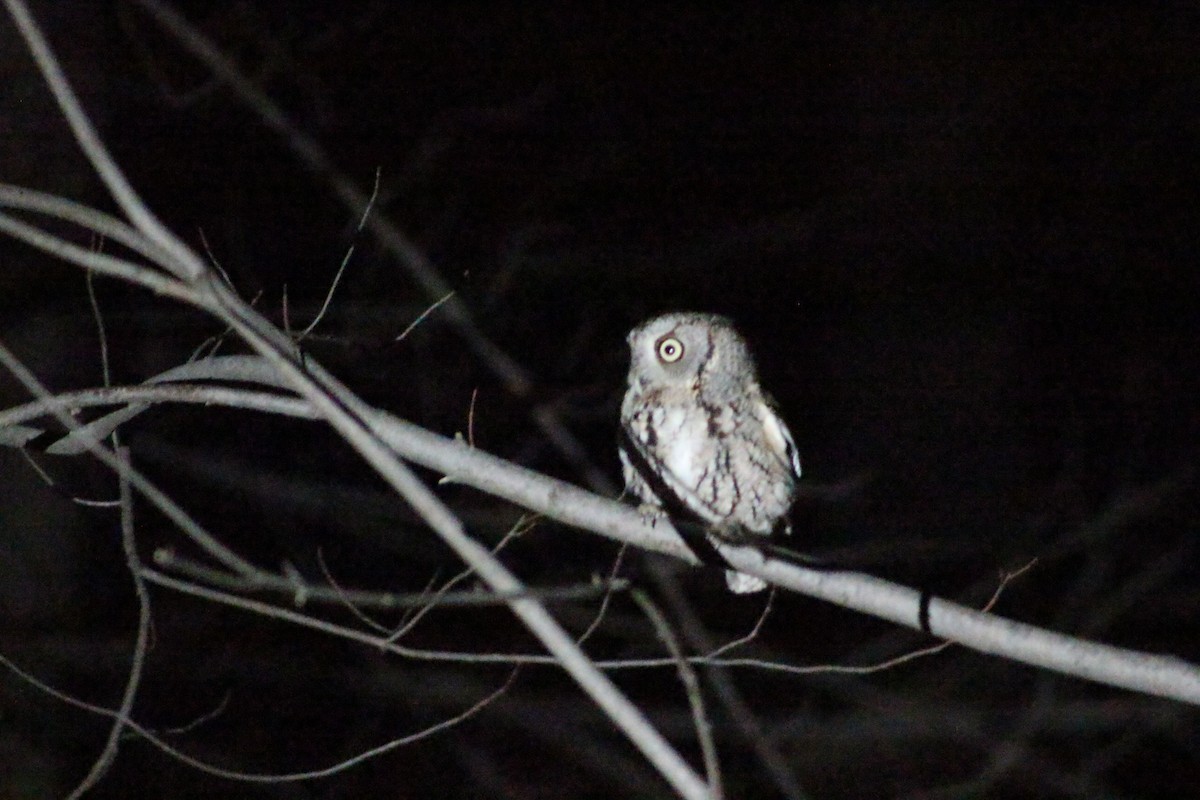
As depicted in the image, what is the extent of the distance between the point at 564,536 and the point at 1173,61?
9.22 feet

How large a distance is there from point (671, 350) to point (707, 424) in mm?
171

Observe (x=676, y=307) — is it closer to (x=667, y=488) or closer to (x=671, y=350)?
(x=671, y=350)

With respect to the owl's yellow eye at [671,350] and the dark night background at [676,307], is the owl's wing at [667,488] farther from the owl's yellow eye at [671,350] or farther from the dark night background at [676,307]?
the dark night background at [676,307]

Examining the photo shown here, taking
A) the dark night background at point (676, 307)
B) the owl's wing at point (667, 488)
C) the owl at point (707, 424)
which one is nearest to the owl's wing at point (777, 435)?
the owl at point (707, 424)

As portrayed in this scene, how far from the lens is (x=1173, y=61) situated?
14.2ft

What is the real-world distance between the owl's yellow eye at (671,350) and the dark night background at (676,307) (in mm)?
1061

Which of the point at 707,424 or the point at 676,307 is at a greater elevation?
the point at 676,307

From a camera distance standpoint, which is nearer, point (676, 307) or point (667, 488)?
point (667, 488)

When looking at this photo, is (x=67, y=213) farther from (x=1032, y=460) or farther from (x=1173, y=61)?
(x=1173, y=61)

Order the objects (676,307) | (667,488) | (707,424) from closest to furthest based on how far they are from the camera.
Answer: (667,488) < (707,424) < (676,307)

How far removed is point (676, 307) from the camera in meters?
3.88

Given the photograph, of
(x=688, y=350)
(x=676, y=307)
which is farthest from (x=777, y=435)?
(x=676, y=307)

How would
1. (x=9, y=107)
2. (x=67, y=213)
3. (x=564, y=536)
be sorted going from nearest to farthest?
(x=67, y=213) < (x=9, y=107) < (x=564, y=536)

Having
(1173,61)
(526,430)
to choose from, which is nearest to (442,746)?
(526,430)
